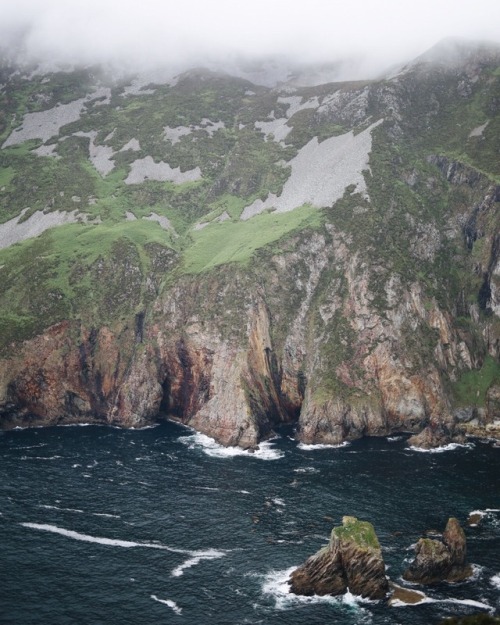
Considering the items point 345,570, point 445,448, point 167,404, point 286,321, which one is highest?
point 286,321

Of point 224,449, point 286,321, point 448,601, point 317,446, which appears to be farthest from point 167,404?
point 448,601

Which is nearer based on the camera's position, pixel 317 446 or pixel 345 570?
pixel 345 570

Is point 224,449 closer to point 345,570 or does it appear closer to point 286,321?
point 286,321

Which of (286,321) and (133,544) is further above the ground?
(286,321)

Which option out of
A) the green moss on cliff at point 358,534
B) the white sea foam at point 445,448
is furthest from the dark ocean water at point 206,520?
the green moss on cliff at point 358,534

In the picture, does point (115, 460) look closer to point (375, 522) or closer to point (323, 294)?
point (375, 522)

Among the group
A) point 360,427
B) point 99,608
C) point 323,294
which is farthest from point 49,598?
point 323,294

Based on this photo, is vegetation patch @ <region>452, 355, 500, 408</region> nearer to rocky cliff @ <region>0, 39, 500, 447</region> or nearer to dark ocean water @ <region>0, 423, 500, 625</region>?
rocky cliff @ <region>0, 39, 500, 447</region>
